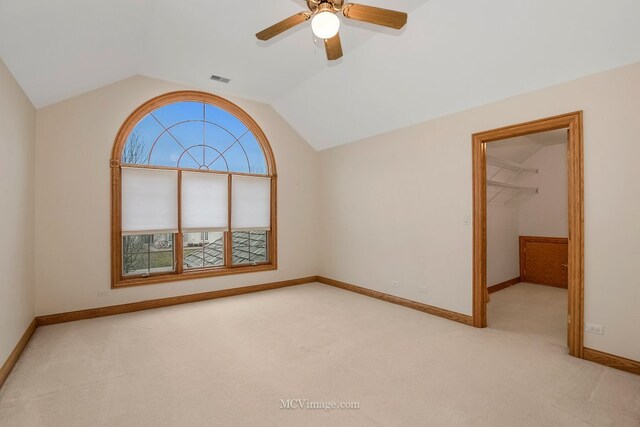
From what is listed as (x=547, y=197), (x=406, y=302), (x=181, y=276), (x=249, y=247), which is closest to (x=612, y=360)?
(x=406, y=302)

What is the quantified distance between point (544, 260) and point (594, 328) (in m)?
3.51

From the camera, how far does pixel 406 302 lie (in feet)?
13.9

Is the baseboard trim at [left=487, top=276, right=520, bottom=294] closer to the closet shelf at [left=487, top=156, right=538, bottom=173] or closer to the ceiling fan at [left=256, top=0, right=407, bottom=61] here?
the closet shelf at [left=487, top=156, right=538, bottom=173]

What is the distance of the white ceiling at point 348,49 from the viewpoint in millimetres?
2367

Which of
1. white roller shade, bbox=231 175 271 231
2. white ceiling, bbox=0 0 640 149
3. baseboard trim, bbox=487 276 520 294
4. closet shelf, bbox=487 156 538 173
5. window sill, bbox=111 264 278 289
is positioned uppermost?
white ceiling, bbox=0 0 640 149

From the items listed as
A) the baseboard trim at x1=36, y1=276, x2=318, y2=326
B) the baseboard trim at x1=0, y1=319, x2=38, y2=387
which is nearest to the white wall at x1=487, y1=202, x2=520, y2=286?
the baseboard trim at x1=36, y1=276, x2=318, y2=326

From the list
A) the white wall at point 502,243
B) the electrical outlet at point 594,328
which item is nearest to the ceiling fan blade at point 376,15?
the electrical outlet at point 594,328

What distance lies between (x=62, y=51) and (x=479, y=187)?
4.30 meters

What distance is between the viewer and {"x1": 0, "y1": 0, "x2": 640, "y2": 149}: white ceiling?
2.37m

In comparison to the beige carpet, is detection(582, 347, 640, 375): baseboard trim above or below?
above

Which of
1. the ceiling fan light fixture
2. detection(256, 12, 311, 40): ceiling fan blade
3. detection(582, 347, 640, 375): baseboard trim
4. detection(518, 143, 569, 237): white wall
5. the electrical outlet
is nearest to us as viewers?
the ceiling fan light fixture

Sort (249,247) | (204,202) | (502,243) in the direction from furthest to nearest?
(502,243)
(249,247)
(204,202)

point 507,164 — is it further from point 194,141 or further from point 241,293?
point 194,141

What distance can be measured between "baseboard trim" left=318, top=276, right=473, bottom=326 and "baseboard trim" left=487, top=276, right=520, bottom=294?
1.77 meters
